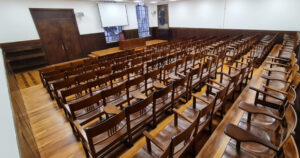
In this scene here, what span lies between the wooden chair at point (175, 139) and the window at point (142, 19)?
10699 millimetres

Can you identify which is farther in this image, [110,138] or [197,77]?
[197,77]

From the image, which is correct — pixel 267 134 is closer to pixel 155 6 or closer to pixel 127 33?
pixel 127 33

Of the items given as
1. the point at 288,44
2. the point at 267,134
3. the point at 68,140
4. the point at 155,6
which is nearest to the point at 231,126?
the point at 267,134

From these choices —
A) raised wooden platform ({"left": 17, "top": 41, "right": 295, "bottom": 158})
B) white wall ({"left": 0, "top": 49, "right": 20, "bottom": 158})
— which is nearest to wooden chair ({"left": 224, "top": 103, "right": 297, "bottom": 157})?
raised wooden platform ({"left": 17, "top": 41, "right": 295, "bottom": 158})

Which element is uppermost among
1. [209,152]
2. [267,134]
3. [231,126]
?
[231,126]

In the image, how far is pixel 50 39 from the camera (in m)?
7.20

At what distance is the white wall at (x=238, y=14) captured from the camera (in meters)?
6.68

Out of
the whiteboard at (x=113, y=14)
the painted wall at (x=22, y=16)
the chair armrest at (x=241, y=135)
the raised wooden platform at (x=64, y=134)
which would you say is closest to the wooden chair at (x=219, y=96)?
the raised wooden platform at (x=64, y=134)

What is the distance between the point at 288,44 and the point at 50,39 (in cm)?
1075

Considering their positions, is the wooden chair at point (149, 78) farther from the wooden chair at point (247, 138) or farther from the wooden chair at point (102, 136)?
the wooden chair at point (247, 138)

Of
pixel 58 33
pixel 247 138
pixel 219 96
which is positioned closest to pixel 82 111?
pixel 219 96

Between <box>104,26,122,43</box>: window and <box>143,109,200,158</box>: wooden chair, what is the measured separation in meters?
8.84

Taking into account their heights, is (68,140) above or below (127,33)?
below

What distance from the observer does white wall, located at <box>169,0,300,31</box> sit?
668 cm
